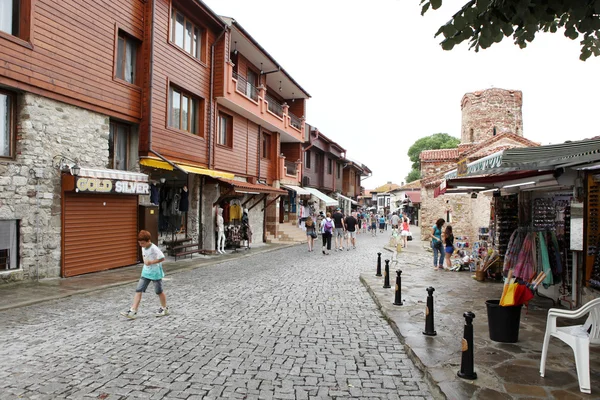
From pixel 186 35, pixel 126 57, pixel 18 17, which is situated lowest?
pixel 18 17

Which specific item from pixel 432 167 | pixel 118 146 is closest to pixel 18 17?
pixel 118 146

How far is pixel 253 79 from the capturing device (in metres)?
22.0

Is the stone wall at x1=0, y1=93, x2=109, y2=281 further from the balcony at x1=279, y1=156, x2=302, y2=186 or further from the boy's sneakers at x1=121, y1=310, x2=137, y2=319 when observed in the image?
the balcony at x1=279, y1=156, x2=302, y2=186

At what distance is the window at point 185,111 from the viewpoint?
14617mm

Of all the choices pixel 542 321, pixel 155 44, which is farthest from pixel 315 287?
pixel 155 44

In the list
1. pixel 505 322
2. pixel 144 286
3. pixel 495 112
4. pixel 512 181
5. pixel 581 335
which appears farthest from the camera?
pixel 495 112

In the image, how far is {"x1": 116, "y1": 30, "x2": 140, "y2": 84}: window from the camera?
12510 millimetres

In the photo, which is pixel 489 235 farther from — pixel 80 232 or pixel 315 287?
pixel 80 232

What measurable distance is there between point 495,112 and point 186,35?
23.7 m

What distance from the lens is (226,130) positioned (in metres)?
18.8

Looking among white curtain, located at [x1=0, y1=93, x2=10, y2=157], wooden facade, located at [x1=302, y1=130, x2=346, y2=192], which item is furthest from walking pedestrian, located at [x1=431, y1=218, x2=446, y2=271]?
wooden facade, located at [x1=302, y1=130, x2=346, y2=192]

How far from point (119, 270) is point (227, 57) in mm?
9515

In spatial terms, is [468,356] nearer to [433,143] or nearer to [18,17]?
[18,17]

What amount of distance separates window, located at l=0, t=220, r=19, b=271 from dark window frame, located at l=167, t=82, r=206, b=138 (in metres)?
5.96
